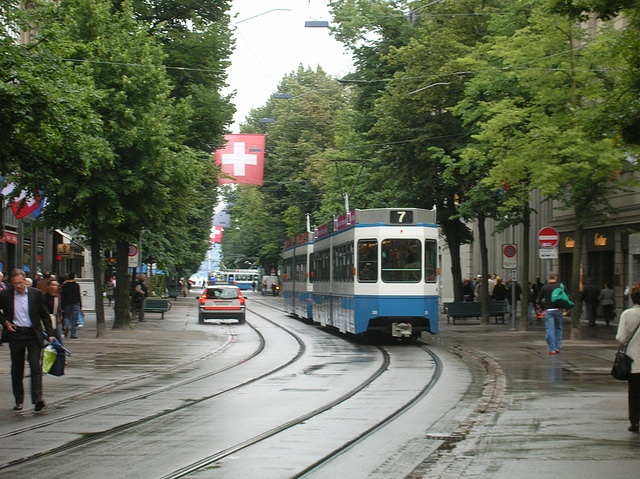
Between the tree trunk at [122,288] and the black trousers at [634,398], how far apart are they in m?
21.3

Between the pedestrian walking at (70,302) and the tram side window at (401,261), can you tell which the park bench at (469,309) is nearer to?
the tram side window at (401,261)

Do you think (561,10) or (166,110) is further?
(166,110)

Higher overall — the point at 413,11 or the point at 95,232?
the point at 413,11

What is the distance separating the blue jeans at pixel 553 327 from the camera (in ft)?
66.8

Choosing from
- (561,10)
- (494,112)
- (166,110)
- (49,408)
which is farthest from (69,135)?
(494,112)

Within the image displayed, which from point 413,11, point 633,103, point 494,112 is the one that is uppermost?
point 413,11

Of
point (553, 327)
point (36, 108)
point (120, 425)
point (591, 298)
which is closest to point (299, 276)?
point (591, 298)

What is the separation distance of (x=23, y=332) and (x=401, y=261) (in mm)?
13144

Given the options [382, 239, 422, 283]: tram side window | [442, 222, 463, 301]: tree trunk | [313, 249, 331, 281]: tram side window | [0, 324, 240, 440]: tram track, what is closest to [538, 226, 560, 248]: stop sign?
[382, 239, 422, 283]: tram side window

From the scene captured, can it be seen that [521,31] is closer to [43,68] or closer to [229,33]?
[229,33]

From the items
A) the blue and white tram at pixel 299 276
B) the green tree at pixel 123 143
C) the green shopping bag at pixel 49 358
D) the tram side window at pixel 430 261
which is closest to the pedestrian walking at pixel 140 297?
the blue and white tram at pixel 299 276

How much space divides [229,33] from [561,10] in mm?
18256

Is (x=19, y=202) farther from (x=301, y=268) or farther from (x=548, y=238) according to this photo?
(x=548, y=238)

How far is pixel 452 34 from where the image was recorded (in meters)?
32.7
